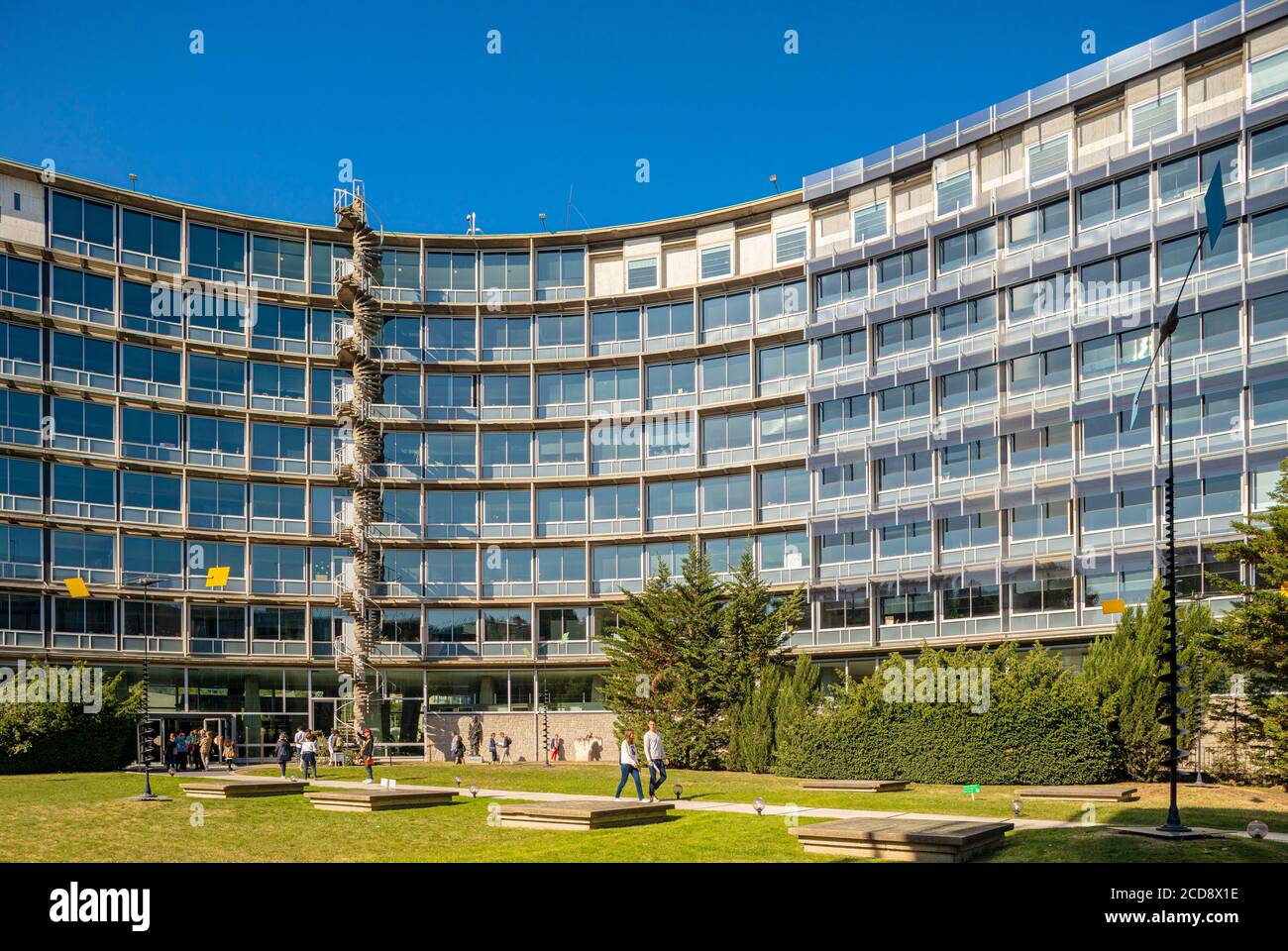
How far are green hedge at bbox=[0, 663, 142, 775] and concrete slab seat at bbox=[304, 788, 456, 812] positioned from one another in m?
21.7

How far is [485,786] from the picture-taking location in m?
40.7

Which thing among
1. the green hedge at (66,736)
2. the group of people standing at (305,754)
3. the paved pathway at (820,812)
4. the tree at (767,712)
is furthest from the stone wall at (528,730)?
the paved pathway at (820,812)

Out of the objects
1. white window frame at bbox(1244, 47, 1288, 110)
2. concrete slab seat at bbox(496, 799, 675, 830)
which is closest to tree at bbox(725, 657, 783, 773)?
concrete slab seat at bbox(496, 799, 675, 830)

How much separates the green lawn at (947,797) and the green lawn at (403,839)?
4.10 feet

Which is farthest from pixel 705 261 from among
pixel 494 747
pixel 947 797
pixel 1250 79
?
pixel 947 797

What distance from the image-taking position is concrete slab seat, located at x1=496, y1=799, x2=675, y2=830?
25016 millimetres

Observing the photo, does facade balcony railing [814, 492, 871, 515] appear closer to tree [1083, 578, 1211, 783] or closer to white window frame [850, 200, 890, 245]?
white window frame [850, 200, 890, 245]

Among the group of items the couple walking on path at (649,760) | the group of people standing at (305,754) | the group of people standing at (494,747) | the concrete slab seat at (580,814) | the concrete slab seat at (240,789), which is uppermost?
the couple walking on path at (649,760)

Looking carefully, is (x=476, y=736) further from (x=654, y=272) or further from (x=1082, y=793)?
(x=1082, y=793)

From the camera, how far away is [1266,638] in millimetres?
32938

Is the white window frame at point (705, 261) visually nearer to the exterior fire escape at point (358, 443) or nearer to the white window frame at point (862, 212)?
the white window frame at point (862, 212)

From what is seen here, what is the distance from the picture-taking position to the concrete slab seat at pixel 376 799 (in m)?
29.7

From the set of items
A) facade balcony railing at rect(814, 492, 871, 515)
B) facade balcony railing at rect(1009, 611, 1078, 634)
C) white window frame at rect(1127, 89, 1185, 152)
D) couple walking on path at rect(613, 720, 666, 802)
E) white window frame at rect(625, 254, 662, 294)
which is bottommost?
couple walking on path at rect(613, 720, 666, 802)
